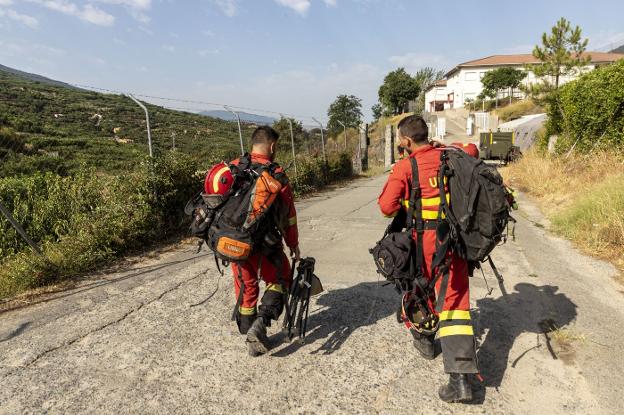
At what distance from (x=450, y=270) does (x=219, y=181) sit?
5.43ft

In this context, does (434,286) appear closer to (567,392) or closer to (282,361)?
(567,392)

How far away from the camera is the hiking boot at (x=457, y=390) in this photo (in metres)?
2.42

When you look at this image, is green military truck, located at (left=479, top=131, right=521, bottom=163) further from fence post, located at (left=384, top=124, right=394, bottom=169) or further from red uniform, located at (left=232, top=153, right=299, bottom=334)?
red uniform, located at (left=232, top=153, right=299, bottom=334)

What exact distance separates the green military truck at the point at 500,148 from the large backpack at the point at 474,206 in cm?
1715

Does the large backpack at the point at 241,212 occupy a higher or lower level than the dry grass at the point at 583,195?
higher

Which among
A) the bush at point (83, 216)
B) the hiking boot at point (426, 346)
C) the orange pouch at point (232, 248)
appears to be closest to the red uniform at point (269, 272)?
the orange pouch at point (232, 248)

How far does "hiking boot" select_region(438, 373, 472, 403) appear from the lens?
242 centimetres

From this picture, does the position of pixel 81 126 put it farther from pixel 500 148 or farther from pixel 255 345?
pixel 255 345

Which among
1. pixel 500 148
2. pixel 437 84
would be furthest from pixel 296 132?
pixel 437 84

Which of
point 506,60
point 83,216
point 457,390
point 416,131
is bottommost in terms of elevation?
point 457,390

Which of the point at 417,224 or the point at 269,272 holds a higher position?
the point at 417,224

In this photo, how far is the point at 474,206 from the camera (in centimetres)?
238

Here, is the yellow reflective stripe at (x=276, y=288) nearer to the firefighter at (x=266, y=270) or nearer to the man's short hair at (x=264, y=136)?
the firefighter at (x=266, y=270)

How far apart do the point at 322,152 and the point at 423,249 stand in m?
12.5
